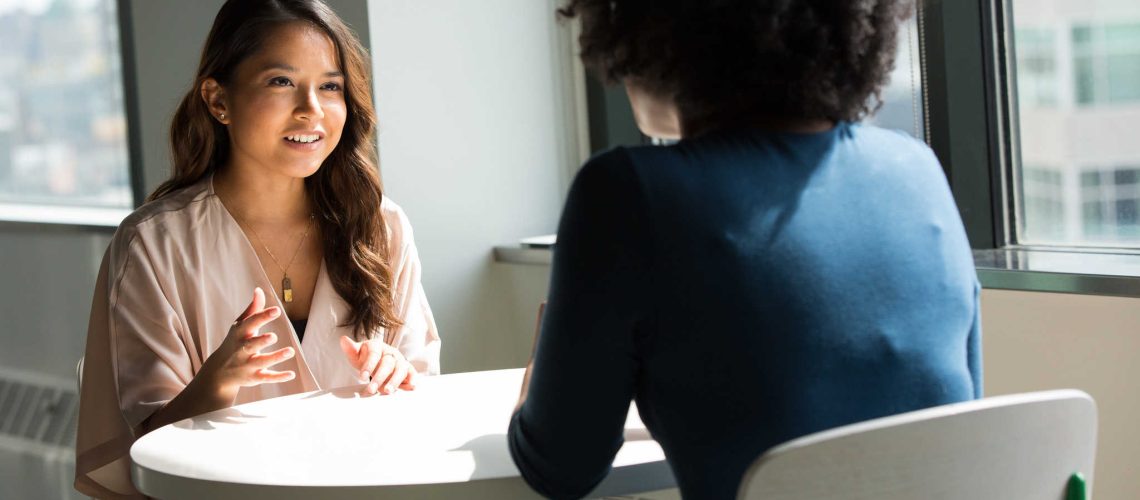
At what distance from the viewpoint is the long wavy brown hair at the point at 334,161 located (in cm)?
212

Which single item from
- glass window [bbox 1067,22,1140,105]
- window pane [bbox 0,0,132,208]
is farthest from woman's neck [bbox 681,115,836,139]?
window pane [bbox 0,0,132,208]

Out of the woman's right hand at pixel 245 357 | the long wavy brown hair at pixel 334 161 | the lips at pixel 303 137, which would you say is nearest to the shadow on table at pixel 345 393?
the woman's right hand at pixel 245 357

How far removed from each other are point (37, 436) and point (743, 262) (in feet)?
12.8

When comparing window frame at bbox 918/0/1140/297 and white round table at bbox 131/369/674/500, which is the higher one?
window frame at bbox 918/0/1140/297

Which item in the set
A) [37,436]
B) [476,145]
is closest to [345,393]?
[476,145]

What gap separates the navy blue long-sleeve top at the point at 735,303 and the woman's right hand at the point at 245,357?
69 cm

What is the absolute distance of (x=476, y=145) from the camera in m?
3.36

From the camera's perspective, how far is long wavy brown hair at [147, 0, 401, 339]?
6.95ft

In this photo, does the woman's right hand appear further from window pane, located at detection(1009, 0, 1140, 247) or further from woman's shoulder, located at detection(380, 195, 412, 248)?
window pane, located at detection(1009, 0, 1140, 247)

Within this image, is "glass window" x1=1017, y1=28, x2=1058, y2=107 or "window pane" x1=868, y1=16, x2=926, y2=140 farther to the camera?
"window pane" x1=868, y1=16, x2=926, y2=140

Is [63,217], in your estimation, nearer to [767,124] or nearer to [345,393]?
[345,393]

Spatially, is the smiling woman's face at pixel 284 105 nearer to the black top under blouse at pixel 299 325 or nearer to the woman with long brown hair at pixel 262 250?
the woman with long brown hair at pixel 262 250

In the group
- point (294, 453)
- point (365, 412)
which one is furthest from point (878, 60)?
point (365, 412)

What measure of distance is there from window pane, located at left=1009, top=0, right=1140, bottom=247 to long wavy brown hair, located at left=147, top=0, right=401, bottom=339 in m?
1.34
